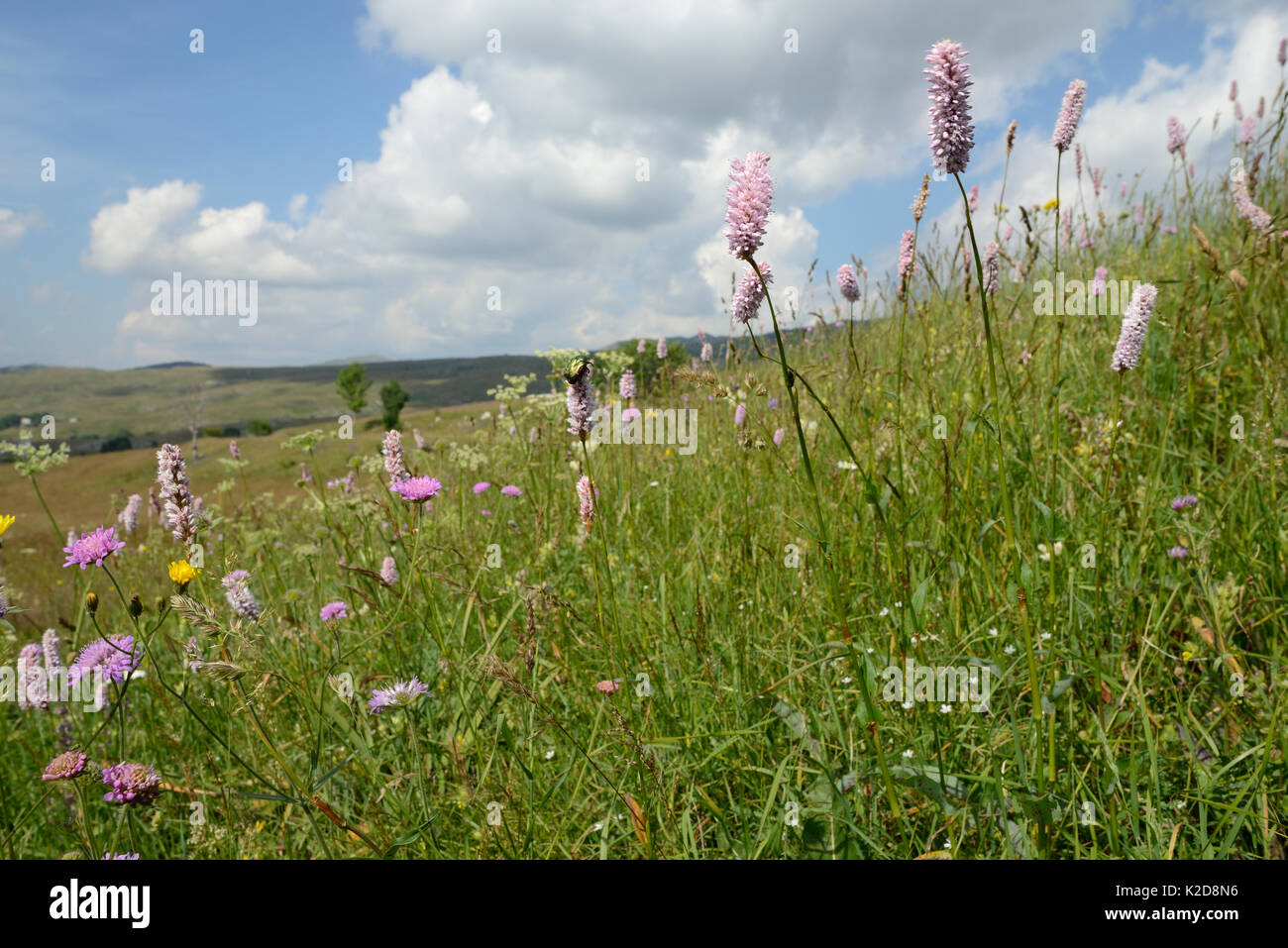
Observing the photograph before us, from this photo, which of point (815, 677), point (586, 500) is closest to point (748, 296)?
point (586, 500)

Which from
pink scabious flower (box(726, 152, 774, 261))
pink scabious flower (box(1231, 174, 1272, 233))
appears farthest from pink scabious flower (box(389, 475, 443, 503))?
pink scabious flower (box(1231, 174, 1272, 233))

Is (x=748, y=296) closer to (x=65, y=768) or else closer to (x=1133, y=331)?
(x=1133, y=331)

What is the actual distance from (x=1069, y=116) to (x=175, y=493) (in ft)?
8.84

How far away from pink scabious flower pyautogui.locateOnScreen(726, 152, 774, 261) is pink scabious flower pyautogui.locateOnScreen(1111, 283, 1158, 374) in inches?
41.9

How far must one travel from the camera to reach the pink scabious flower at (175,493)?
1.48 m

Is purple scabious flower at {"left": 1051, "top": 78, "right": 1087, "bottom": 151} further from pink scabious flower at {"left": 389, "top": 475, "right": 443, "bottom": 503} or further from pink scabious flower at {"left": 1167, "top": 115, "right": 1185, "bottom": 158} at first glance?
pink scabious flower at {"left": 1167, "top": 115, "right": 1185, "bottom": 158}

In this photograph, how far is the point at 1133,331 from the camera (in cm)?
172

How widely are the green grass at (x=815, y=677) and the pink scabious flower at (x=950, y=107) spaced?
0.63 metres

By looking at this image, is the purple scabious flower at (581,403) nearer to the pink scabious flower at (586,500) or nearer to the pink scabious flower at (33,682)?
the pink scabious flower at (586,500)
